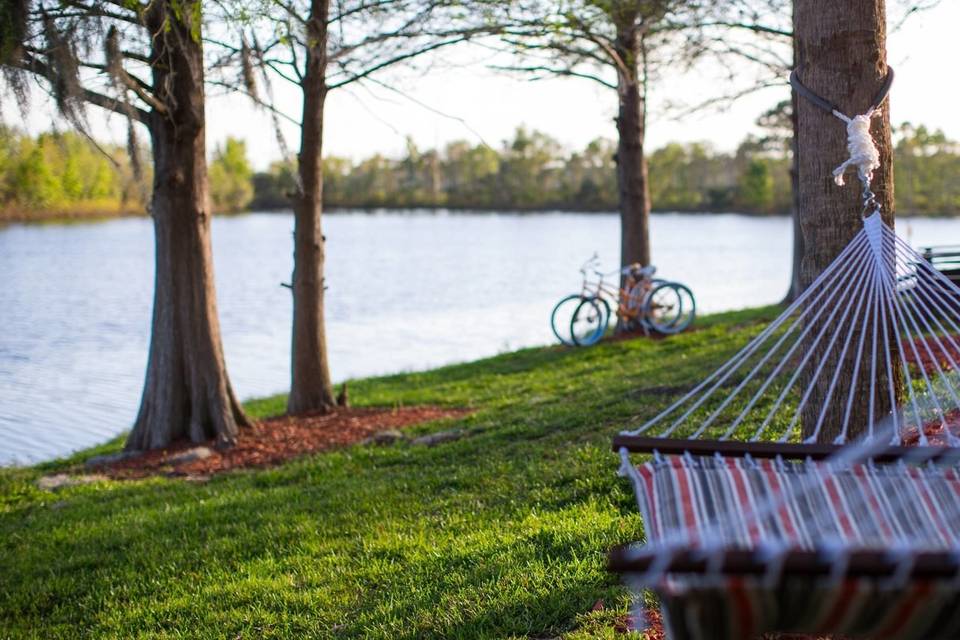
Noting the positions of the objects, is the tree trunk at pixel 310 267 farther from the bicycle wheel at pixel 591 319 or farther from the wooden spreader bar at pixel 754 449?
the wooden spreader bar at pixel 754 449

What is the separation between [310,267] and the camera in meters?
7.81

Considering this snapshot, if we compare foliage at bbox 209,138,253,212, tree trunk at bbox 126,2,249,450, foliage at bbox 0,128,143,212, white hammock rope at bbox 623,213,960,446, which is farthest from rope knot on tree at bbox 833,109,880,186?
foliage at bbox 209,138,253,212

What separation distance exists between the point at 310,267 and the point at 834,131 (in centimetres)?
555

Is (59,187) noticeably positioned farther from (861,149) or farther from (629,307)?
(861,149)

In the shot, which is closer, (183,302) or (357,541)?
(357,541)

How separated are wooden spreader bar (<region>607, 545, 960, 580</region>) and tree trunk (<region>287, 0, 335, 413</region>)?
255 inches

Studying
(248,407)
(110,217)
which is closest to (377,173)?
(110,217)

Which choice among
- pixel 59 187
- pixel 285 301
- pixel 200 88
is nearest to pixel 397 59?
pixel 200 88

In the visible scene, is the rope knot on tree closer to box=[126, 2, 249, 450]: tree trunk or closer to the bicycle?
box=[126, 2, 249, 450]: tree trunk

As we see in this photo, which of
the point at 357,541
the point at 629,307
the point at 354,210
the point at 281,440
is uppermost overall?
the point at 354,210

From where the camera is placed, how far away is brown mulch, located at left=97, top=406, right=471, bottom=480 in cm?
646

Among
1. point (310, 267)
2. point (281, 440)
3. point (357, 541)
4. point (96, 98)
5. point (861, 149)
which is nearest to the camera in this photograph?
point (861, 149)

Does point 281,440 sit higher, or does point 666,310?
point 666,310

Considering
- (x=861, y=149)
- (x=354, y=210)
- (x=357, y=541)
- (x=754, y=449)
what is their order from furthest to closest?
(x=354, y=210) → (x=357, y=541) → (x=861, y=149) → (x=754, y=449)
